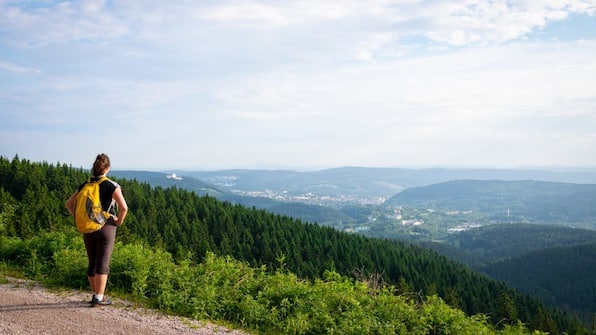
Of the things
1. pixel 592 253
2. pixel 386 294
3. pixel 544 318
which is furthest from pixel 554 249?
pixel 386 294

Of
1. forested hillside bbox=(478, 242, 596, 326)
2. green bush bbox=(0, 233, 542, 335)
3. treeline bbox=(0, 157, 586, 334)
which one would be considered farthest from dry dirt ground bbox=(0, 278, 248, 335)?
forested hillside bbox=(478, 242, 596, 326)

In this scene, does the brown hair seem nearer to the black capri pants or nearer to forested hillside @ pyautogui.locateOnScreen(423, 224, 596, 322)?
the black capri pants

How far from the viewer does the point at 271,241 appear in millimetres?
95688

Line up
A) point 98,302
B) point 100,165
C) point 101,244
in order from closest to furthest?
point 100,165
point 101,244
point 98,302

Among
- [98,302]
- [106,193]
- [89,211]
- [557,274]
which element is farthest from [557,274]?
[89,211]

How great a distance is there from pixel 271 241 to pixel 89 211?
292ft

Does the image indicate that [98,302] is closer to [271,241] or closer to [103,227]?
[103,227]

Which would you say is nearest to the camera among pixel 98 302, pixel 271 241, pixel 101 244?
pixel 101 244

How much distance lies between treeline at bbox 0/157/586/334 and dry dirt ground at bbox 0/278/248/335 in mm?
67819

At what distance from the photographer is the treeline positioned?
80.1m

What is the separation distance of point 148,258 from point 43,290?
7.66 ft

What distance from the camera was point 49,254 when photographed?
11.8 metres

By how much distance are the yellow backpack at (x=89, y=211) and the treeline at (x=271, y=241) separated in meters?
69.1

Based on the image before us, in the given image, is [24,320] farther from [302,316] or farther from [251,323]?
[302,316]
